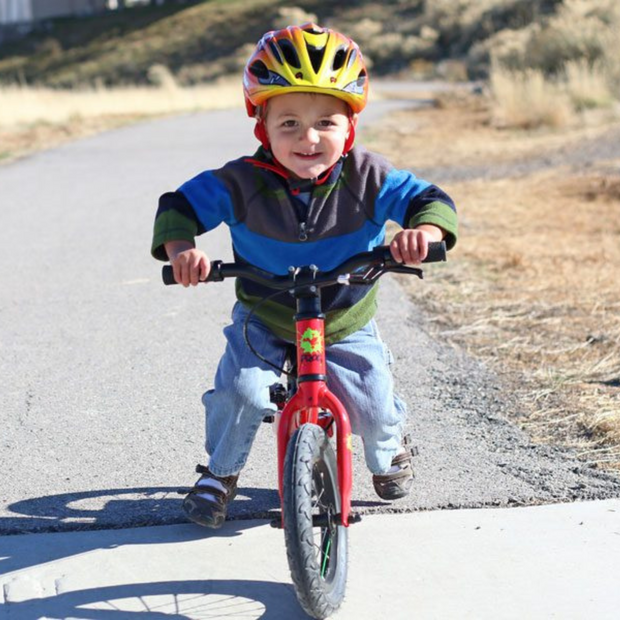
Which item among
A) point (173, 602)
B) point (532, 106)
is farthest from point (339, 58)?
point (532, 106)

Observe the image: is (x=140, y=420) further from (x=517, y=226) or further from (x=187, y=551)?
(x=517, y=226)

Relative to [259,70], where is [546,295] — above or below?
below

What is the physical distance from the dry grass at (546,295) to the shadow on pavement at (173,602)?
60.6 inches

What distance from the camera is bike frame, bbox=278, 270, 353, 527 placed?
10.8 feet

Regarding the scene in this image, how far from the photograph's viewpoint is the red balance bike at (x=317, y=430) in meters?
3.07

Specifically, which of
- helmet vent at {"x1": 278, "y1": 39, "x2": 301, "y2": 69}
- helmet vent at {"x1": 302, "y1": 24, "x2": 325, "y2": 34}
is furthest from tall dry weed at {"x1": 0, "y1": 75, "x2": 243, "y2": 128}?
helmet vent at {"x1": 278, "y1": 39, "x2": 301, "y2": 69}

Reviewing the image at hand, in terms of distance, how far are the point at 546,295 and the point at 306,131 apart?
375cm

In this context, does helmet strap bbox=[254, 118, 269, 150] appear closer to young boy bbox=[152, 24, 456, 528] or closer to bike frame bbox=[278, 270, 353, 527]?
young boy bbox=[152, 24, 456, 528]

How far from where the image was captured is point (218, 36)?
61.3 meters

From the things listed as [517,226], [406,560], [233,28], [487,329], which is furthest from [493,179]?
[233,28]

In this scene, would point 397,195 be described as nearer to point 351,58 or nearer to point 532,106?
point 351,58

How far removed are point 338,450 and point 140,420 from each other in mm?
1718

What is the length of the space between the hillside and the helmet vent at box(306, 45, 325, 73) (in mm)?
42883

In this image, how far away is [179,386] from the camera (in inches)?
212
